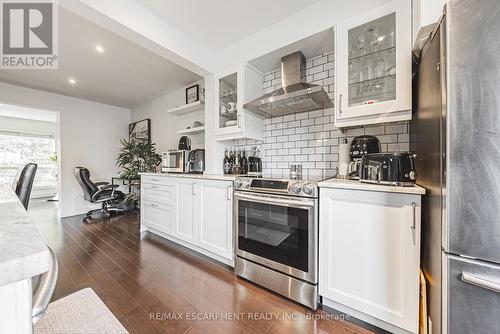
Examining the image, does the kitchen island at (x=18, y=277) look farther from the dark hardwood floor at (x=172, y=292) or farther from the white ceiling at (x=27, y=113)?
the white ceiling at (x=27, y=113)

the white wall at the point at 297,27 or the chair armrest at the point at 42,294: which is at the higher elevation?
the white wall at the point at 297,27

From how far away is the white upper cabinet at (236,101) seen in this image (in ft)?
7.53

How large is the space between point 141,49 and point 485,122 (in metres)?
3.08

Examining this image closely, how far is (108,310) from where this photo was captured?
1436 mm

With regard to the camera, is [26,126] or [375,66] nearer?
[375,66]

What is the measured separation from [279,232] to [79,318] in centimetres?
149

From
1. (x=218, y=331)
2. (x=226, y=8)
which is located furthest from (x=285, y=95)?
(x=218, y=331)

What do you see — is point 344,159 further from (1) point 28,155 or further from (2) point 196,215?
(1) point 28,155

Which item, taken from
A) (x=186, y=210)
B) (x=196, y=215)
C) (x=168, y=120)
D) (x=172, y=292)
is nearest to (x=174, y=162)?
(x=186, y=210)

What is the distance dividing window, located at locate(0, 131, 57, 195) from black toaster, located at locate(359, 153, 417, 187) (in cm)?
765

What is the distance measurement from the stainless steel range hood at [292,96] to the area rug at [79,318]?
2054 millimetres

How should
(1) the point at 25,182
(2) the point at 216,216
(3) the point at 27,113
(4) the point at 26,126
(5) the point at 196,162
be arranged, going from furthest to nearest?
1. (4) the point at 26,126
2. (3) the point at 27,113
3. (5) the point at 196,162
4. (2) the point at 216,216
5. (1) the point at 25,182

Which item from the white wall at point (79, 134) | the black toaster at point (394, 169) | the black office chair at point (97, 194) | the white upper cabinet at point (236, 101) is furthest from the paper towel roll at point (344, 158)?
the white wall at point (79, 134)

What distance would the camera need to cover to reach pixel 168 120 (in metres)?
4.02
